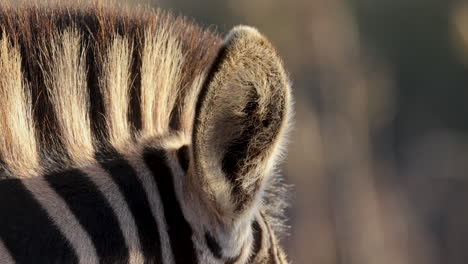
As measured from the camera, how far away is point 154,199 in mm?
2564

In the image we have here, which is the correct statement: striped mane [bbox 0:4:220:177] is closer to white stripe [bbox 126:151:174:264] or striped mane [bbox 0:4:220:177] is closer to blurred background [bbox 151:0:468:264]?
white stripe [bbox 126:151:174:264]

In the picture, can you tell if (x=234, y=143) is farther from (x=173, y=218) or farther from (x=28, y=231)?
(x=28, y=231)

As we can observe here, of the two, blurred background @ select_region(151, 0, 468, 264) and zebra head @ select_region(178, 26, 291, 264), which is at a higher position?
zebra head @ select_region(178, 26, 291, 264)

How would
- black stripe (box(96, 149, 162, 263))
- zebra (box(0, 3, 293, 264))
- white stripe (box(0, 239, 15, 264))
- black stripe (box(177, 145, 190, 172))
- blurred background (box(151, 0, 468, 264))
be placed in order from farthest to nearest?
blurred background (box(151, 0, 468, 264)) → black stripe (box(177, 145, 190, 172)) → black stripe (box(96, 149, 162, 263)) → zebra (box(0, 3, 293, 264)) → white stripe (box(0, 239, 15, 264))

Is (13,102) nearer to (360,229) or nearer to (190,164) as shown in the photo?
(190,164)

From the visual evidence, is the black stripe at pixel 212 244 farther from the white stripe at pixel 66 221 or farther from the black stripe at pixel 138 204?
the white stripe at pixel 66 221

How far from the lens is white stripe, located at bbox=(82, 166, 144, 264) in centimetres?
247

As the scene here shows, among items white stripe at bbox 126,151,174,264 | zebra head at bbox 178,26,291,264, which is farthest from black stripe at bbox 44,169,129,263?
zebra head at bbox 178,26,291,264

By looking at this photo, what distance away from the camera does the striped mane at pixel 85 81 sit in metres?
2.59

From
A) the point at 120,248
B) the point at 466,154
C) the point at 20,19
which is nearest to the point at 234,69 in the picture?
the point at 120,248

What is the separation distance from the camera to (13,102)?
261cm

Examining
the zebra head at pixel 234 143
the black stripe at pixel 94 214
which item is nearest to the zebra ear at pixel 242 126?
the zebra head at pixel 234 143

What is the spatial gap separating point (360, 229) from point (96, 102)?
11508mm

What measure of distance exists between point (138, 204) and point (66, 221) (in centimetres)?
21
